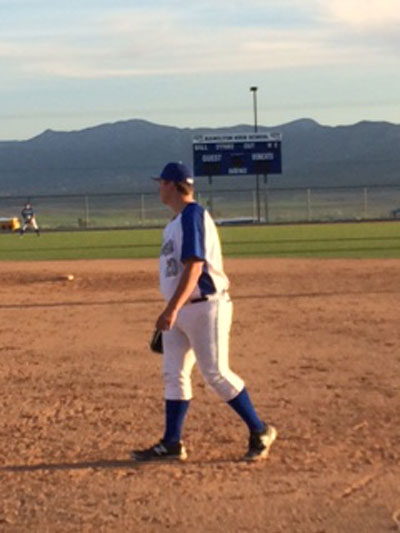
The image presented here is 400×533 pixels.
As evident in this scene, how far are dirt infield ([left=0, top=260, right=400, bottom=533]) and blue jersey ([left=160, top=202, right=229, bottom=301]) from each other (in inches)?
42.7

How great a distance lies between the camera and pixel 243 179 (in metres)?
165

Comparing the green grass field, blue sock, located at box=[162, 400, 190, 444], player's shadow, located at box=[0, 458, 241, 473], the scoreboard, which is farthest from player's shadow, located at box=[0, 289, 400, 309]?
the scoreboard

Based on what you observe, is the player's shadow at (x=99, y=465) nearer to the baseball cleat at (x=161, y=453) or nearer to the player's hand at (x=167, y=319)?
the baseball cleat at (x=161, y=453)

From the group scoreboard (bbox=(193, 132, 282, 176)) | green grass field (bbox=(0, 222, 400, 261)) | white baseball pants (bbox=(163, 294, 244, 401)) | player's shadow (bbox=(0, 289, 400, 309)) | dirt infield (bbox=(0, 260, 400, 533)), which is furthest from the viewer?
scoreboard (bbox=(193, 132, 282, 176))

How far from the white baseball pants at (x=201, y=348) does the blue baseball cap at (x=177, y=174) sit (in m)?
0.74

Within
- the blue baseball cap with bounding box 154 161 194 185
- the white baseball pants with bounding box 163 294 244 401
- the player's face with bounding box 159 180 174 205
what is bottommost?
the white baseball pants with bounding box 163 294 244 401

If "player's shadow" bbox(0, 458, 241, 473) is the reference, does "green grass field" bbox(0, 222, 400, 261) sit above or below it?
below

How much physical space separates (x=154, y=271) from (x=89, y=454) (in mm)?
14850

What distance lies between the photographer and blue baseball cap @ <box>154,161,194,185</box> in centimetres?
742

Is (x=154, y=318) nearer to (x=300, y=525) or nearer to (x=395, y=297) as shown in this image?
(x=395, y=297)

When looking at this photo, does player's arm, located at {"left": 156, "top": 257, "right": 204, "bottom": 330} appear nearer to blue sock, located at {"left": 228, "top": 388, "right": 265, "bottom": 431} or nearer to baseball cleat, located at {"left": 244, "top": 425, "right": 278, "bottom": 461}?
blue sock, located at {"left": 228, "top": 388, "right": 265, "bottom": 431}

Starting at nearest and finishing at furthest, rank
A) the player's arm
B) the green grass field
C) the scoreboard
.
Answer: the player's arm, the green grass field, the scoreboard

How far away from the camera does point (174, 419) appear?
299 inches

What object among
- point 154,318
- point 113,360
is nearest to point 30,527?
point 113,360
